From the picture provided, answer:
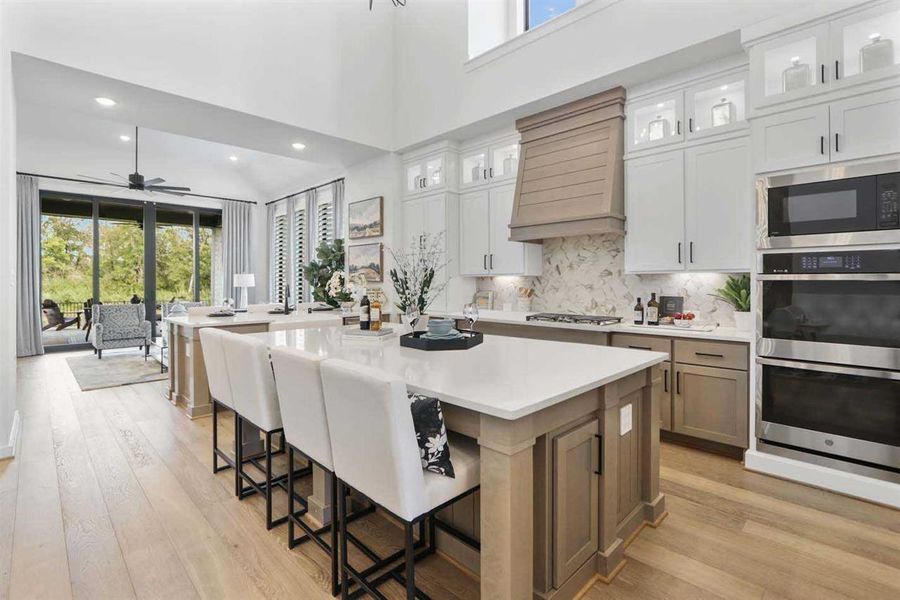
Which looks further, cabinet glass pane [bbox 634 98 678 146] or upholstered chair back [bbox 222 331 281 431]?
cabinet glass pane [bbox 634 98 678 146]

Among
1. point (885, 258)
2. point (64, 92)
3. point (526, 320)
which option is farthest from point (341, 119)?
point (885, 258)

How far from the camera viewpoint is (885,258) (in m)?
2.39

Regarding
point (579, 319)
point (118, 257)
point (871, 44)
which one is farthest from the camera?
point (118, 257)

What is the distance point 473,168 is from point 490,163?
1.08ft

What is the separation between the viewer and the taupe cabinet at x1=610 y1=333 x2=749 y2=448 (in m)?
2.97

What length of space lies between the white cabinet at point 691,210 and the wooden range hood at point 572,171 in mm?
192

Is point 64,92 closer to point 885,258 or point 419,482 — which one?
point 419,482

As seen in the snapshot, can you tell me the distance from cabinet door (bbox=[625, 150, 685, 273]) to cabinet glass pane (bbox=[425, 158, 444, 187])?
7.52 ft

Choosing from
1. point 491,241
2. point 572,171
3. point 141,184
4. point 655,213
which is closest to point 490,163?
point 491,241

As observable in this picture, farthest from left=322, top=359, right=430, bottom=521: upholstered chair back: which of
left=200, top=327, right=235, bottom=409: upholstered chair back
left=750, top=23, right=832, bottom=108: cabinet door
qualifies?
left=750, top=23, right=832, bottom=108: cabinet door

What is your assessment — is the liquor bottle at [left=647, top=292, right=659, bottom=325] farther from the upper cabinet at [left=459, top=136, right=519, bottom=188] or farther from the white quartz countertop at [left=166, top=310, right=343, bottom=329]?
the white quartz countertop at [left=166, top=310, right=343, bottom=329]

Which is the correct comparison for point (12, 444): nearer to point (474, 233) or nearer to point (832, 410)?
point (474, 233)

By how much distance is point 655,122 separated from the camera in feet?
12.4

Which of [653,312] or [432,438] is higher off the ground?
[653,312]
